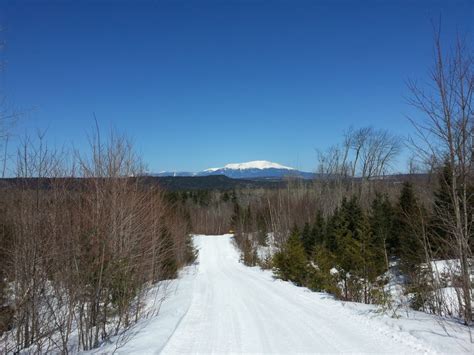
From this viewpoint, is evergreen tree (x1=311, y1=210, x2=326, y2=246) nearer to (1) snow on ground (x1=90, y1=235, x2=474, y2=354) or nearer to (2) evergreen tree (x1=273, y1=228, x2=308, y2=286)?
(2) evergreen tree (x1=273, y1=228, x2=308, y2=286)

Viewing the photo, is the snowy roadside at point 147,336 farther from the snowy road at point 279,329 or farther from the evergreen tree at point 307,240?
the evergreen tree at point 307,240

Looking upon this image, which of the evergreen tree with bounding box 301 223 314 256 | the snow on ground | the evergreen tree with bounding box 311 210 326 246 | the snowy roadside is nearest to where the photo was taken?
the snow on ground

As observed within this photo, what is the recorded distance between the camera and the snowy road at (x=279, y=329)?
19.6 feet

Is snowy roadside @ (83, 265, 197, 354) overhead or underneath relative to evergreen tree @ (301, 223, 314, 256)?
overhead

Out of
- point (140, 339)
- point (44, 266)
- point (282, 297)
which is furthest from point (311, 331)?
point (44, 266)

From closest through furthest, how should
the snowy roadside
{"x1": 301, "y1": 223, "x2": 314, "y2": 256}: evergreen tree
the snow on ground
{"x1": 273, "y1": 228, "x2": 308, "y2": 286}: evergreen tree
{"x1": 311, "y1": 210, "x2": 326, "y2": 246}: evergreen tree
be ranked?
the snow on ground < the snowy roadside < {"x1": 273, "y1": 228, "x2": 308, "y2": 286}: evergreen tree < {"x1": 311, "y1": 210, "x2": 326, "y2": 246}: evergreen tree < {"x1": 301, "y1": 223, "x2": 314, "y2": 256}: evergreen tree

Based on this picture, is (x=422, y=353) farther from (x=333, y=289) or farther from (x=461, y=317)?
(x=333, y=289)

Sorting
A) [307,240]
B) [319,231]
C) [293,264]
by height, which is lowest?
[307,240]

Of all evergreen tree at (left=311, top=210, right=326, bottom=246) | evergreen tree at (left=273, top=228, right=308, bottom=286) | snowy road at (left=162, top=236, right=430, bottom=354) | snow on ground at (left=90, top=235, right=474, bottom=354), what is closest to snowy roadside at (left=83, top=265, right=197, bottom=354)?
snow on ground at (left=90, top=235, right=474, bottom=354)

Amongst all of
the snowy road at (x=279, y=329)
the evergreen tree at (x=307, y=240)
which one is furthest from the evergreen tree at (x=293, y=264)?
the evergreen tree at (x=307, y=240)

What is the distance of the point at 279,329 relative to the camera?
23.9 feet

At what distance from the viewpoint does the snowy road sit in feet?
19.6

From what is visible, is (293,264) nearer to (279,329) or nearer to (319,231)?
(279,329)

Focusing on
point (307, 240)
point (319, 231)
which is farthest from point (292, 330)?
point (319, 231)
